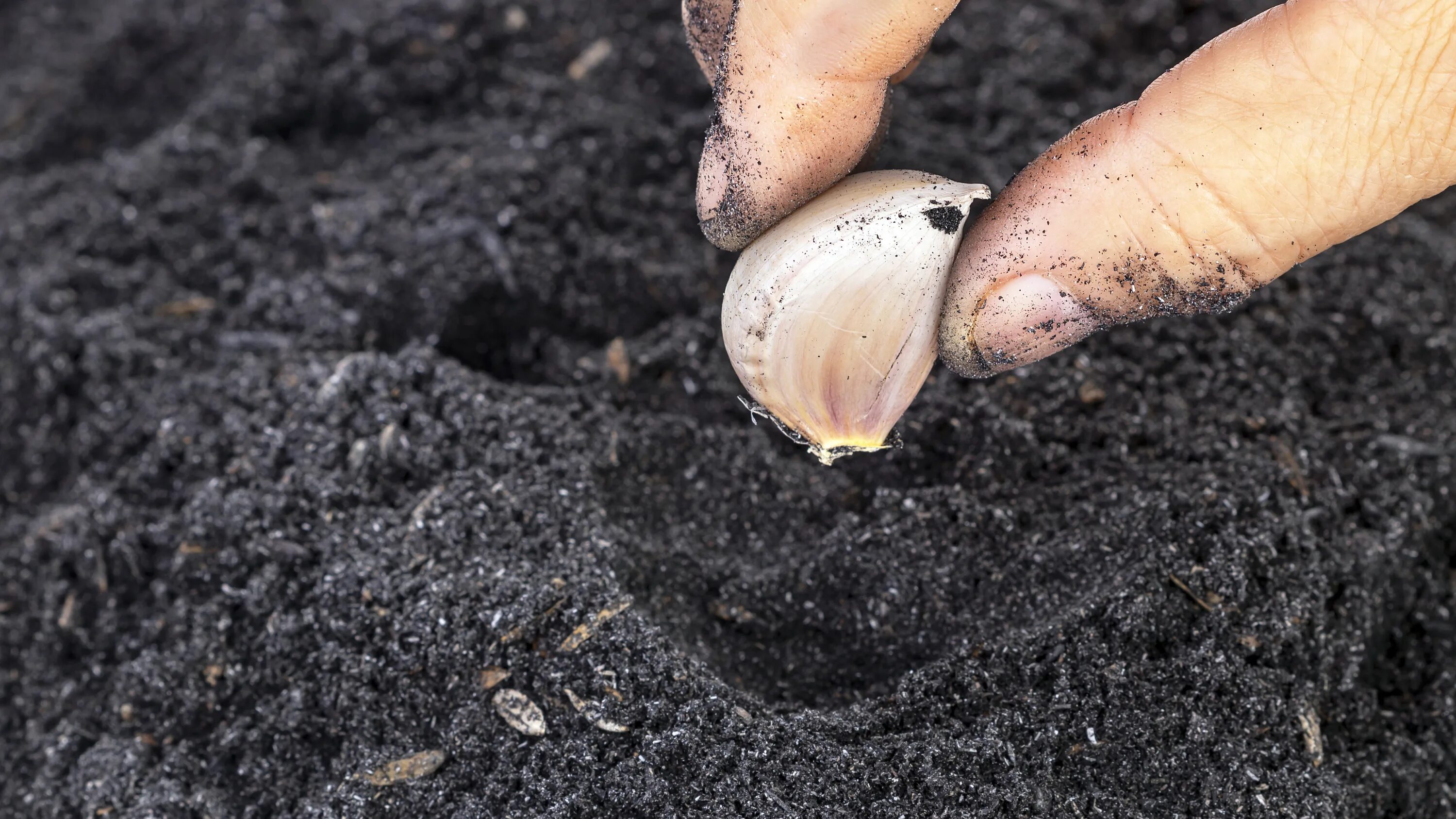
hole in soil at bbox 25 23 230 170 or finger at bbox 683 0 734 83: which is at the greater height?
finger at bbox 683 0 734 83

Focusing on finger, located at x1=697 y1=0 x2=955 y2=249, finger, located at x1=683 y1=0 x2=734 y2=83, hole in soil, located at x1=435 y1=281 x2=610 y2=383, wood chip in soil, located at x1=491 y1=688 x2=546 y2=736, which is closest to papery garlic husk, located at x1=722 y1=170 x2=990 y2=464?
finger, located at x1=697 y1=0 x2=955 y2=249

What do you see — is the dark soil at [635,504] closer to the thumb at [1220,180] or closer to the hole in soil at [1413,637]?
the hole in soil at [1413,637]

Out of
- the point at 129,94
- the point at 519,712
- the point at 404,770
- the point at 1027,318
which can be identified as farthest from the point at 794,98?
the point at 129,94

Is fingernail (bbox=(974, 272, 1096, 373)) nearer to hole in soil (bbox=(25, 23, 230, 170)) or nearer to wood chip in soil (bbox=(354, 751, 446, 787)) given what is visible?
wood chip in soil (bbox=(354, 751, 446, 787))

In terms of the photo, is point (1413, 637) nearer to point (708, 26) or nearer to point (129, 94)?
point (708, 26)

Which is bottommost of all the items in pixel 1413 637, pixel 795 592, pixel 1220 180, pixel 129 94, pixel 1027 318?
pixel 1413 637

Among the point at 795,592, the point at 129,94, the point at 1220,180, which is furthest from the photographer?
the point at 129,94
